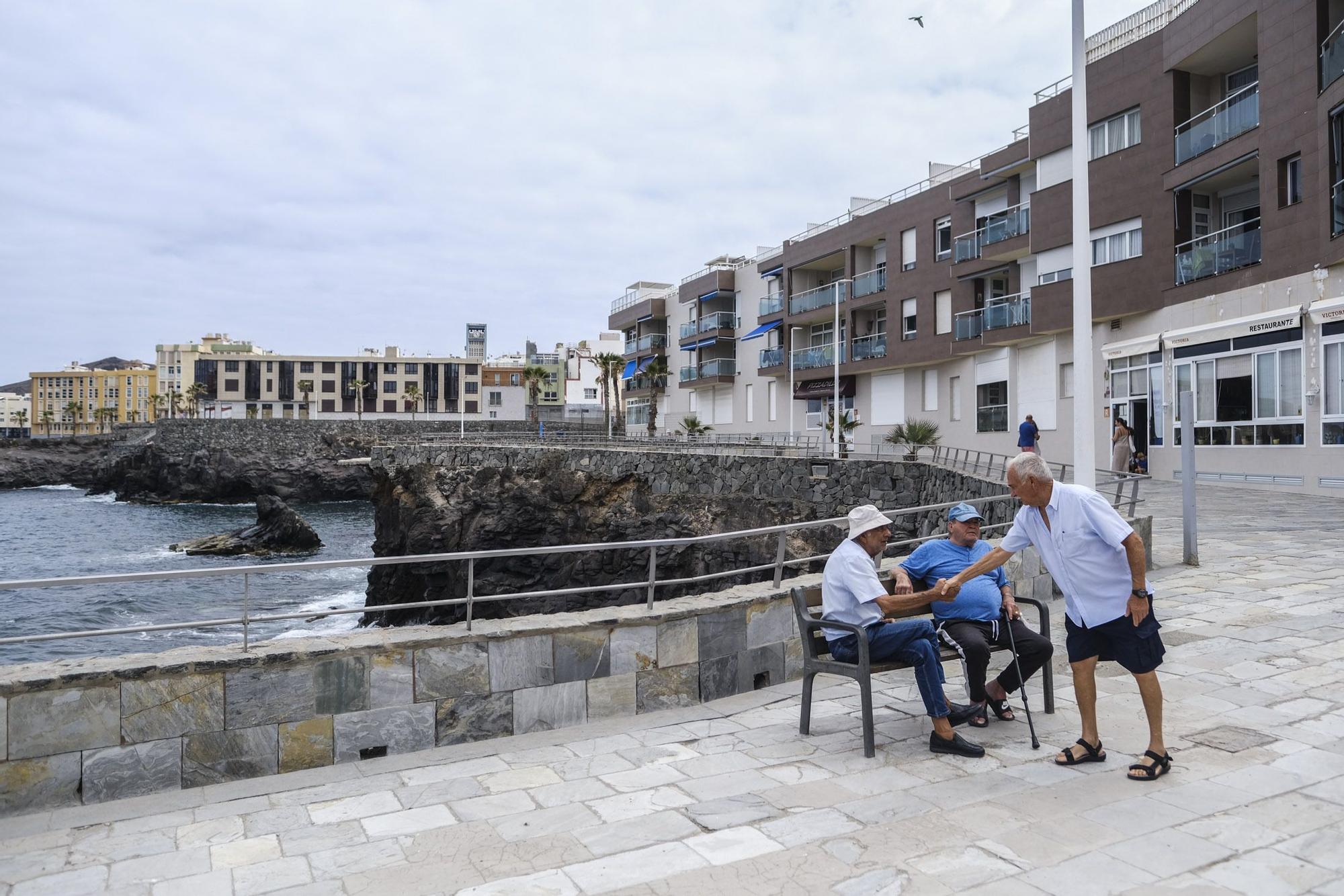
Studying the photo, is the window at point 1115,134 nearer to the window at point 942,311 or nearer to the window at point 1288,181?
the window at point 1288,181

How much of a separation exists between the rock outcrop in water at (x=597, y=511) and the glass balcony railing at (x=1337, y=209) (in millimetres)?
8098

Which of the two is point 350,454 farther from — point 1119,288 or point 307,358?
point 1119,288

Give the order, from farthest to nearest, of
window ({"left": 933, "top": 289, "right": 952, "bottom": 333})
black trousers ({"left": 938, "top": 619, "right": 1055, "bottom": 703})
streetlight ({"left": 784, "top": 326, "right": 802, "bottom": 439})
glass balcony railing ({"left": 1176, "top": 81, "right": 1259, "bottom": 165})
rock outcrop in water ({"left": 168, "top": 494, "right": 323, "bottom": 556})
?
1. streetlight ({"left": 784, "top": 326, "right": 802, "bottom": 439})
2. rock outcrop in water ({"left": 168, "top": 494, "right": 323, "bottom": 556})
3. window ({"left": 933, "top": 289, "right": 952, "bottom": 333})
4. glass balcony railing ({"left": 1176, "top": 81, "right": 1259, "bottom": 165})
5. black trousers ({"left": 938, "top": 619, "right": 1055, "bottom": 703})

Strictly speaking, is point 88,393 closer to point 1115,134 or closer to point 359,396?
point 359,396

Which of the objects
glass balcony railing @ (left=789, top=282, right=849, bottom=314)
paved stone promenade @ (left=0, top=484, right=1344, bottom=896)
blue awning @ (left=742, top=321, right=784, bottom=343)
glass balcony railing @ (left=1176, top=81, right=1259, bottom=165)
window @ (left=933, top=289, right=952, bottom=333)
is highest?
glass balcony railing @ (left=1176, top=81, right=1259, bottom=165)

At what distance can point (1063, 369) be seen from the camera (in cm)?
2881

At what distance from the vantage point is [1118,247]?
2577 cm

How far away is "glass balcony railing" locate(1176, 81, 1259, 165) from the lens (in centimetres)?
2106

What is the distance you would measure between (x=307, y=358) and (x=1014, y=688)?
359 ft

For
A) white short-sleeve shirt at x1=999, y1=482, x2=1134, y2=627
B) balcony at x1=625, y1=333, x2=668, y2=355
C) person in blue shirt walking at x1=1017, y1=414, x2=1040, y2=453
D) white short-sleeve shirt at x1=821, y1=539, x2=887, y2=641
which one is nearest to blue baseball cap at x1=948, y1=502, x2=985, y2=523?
white short-sleeve shirt at x1=821, y1=539, x2=887, y2=641

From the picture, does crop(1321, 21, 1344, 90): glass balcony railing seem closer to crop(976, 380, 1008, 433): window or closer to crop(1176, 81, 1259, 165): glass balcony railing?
crop(1176, 81, 1259, 165): glass balcony railing

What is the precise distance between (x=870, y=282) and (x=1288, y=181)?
20.3 metres

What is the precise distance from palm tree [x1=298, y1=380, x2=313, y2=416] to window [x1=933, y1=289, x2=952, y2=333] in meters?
84.4

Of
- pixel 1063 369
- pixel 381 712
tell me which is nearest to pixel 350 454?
pixel 1063 369
